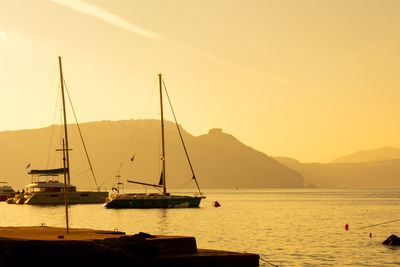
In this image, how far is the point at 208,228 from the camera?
63.7 meters

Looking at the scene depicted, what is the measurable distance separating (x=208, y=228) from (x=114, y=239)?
46544 mm

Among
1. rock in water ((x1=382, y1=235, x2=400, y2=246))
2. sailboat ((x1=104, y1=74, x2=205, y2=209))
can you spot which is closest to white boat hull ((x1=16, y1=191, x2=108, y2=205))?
sailboat ((x1=104, y1=74, x2=205, y2=209))

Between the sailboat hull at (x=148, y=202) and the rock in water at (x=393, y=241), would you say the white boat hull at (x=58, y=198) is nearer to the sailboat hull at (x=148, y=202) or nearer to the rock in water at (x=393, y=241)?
the sailboat hull at (x=148, y=202)

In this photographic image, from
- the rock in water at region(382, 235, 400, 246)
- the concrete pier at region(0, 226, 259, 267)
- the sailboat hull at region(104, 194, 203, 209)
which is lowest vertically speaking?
the rock in water at region(382, 235, 400, 246)

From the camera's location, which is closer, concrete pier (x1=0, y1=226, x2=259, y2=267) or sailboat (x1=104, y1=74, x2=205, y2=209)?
concrete pier (x1=0, y1=226, x2=259, y2=267)

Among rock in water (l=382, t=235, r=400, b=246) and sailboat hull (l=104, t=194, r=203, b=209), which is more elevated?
sailboat hull (l=104, t=194, r=203, b=209)

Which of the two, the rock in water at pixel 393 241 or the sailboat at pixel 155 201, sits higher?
the sailboat at pixel 155 201

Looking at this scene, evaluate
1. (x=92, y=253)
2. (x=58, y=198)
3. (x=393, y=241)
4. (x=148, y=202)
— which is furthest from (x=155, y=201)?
(x=92, y=253)

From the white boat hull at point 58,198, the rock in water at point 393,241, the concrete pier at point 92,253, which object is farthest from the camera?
the white boat hull at point 58,198

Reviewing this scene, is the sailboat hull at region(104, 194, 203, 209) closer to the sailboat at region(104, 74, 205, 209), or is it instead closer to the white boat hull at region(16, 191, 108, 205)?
the sailboat at region(104, 74, 205, 209)

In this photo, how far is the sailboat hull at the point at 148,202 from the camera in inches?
3764

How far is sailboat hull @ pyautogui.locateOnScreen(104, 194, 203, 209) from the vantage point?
314ft

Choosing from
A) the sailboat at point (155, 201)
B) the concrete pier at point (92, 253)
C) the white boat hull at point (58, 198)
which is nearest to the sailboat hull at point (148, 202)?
the sailboat at point (155, 201)

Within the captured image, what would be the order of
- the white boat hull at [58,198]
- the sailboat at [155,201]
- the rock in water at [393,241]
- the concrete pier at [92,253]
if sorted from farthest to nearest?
the white boat hull at [58,198] < the sailboat at [155,201] < the rock in water at [393,241] < the concrete pier at [92,253]
